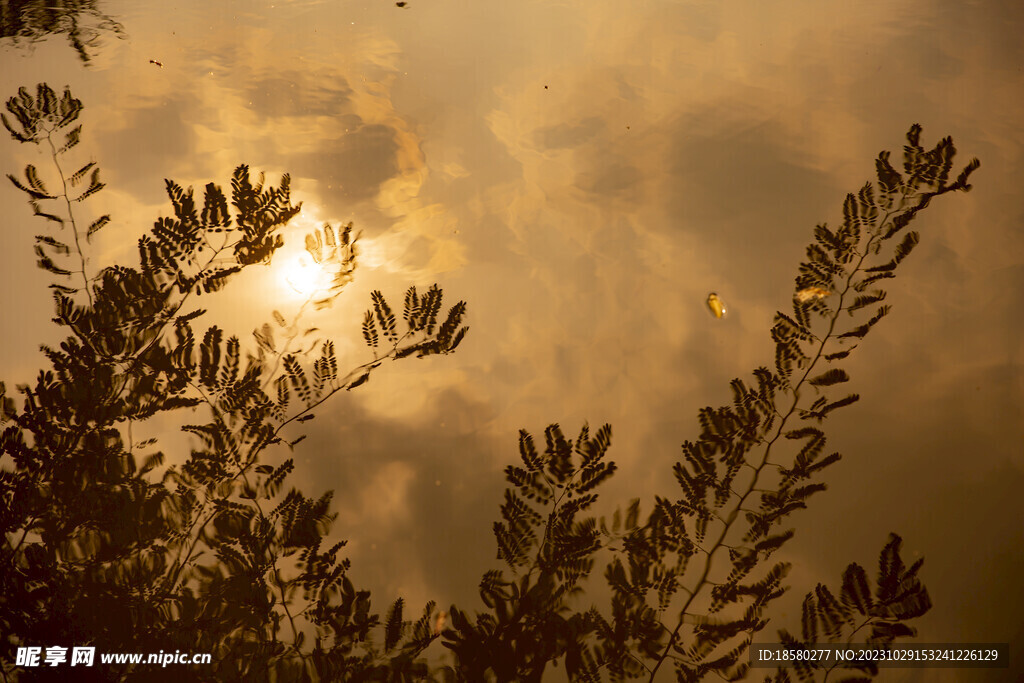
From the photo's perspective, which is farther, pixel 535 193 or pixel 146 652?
pixel 535 193

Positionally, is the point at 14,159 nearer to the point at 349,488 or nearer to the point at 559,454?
the point at 349,488

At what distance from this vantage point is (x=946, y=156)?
890 millimetres

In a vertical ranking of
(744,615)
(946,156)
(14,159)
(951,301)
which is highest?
(14,159)

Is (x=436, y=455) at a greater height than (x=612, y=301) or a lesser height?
lesser

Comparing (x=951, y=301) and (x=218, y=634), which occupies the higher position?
(x=951, y=301)

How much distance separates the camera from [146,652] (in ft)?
2.60

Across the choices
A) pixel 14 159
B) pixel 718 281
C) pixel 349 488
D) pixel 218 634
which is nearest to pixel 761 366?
pixel 718 281

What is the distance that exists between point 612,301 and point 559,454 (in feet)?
0.72

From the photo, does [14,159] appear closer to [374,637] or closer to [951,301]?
[374,637]

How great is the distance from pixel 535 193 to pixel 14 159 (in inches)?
29.4

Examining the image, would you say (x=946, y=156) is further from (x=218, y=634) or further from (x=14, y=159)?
(x=14, y=159)

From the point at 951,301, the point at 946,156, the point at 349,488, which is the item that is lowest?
the point at 349,488

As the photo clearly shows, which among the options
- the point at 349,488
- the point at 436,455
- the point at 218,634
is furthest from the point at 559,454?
the point at 218,634

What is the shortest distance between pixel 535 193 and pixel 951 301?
590 millimetres
